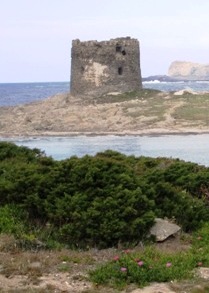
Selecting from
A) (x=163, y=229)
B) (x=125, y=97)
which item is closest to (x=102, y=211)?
(x=163, y=229)

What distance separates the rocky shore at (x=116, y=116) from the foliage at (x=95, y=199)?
78.3 ft

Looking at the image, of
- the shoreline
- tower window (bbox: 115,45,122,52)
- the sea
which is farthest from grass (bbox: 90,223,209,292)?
tower window (bbox: 115,45,122,52)

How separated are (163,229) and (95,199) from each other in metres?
1.01

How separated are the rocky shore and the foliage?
23.9 meters

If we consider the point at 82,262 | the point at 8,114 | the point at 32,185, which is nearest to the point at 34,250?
the point at 82,262

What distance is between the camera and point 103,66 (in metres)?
41.1

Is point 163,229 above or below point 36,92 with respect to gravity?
above

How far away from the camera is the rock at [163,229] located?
8867mm

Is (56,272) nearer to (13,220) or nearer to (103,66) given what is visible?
(13,220)

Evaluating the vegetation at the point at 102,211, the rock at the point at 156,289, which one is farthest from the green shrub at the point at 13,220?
the rock at the point at 156,289

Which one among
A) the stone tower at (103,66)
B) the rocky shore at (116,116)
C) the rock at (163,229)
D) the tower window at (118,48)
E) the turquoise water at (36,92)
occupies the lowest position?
the turquoise water at (36,92)

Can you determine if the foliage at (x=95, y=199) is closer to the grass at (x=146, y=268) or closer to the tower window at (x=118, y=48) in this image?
the grass at (x=146, y=268)

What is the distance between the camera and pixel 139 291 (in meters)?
7.06

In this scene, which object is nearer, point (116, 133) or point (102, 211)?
point (102, 211)
